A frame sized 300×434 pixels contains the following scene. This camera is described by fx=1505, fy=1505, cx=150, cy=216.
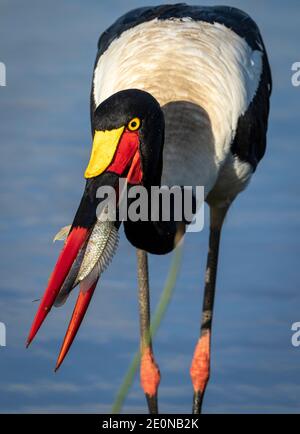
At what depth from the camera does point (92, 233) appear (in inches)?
387

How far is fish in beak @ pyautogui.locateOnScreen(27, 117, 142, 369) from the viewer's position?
9.72m

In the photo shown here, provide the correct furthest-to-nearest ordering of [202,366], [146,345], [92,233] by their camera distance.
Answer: [202,366]
[146,345]
[92,233]

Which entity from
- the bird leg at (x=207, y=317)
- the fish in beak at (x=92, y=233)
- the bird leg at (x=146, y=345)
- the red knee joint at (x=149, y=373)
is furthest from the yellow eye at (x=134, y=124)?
the red knee joint at (x=149, y=373)

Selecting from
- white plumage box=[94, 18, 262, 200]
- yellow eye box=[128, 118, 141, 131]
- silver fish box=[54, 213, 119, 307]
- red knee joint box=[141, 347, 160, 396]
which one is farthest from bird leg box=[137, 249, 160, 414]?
yellow eye box=[128, 118, 141, 131]

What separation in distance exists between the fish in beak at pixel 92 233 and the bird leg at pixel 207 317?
6.98ft

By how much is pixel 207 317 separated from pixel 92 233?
2.53 m

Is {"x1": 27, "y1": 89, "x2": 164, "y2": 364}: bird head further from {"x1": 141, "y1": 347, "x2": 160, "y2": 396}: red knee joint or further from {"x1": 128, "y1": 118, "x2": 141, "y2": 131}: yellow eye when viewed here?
{"x1": 141, "y1": 347, "x2": 160, "y2": 396}: red knee joint

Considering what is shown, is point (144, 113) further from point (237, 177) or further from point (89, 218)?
point (237, 177)

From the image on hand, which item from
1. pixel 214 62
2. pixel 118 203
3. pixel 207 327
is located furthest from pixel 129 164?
pixel 207 327

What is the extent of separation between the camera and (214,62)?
11484 millimetres

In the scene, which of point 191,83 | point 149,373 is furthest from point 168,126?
point 149,373

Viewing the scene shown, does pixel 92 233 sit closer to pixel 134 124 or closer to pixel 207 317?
pixel 134 124

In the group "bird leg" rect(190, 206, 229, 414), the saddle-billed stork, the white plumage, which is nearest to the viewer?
the saddle-billed stork

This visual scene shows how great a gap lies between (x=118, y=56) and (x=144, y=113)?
1821 mm
